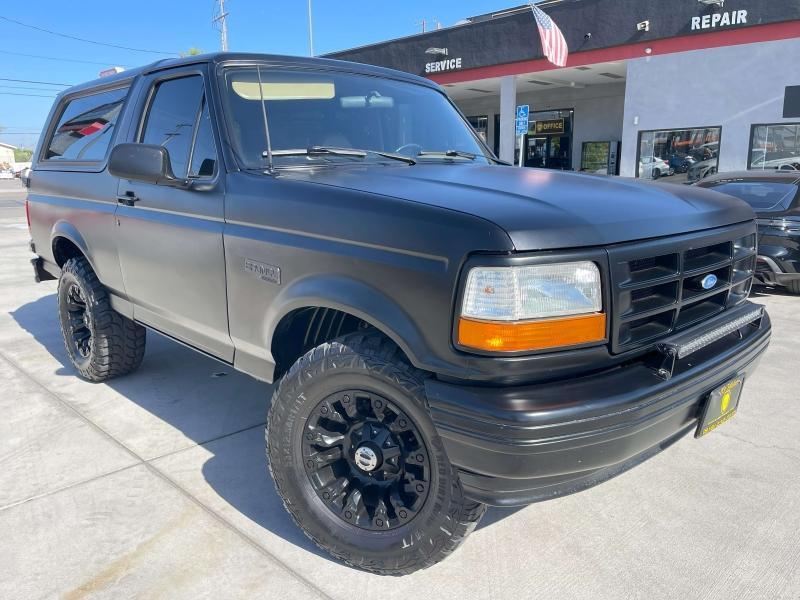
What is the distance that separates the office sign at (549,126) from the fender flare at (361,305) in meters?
22.8

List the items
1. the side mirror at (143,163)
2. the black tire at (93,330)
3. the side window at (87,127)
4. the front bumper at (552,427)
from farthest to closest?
the black tire at (93,330) → the side window at (87,127) → the side mirror at (143,163) → the front bumper at (552,427)

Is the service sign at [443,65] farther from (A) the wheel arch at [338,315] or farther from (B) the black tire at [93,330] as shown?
(A) the wheel arch at [338,315]

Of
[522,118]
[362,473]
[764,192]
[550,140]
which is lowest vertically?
[362,473]

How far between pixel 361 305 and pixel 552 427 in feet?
2.48

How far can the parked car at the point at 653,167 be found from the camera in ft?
52.5

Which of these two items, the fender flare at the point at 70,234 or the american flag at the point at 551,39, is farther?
the american flag at the point at 551,39

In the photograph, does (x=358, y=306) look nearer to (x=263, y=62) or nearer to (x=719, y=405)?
(x=719, y=405)

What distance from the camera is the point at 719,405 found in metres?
2.34

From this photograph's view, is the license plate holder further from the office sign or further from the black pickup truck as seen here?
the office sign

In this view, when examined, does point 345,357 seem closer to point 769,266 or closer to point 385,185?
point 385,185

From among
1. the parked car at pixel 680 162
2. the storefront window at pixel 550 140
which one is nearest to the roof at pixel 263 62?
the parked car at pixel 680 162

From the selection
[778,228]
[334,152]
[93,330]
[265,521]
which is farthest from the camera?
[778,228]

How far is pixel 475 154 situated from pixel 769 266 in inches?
191

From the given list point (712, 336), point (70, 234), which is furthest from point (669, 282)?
point (70, 234)
